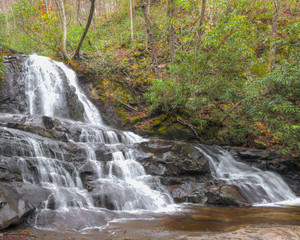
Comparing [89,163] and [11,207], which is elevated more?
[89,163]

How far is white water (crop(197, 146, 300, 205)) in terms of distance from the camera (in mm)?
8285

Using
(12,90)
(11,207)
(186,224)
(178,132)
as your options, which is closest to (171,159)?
(186,224)

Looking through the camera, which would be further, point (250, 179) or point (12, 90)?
point (12, 90)

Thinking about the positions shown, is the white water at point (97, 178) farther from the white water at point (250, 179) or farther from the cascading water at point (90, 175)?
the white water at point (250, 179)

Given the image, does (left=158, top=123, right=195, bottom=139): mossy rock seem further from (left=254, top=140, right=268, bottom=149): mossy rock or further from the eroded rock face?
(left=254, top=140, right=268, bottom=149): mossy rock

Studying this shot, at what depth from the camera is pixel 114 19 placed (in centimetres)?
2553

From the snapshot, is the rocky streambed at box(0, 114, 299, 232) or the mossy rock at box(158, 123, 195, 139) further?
the mossy rock at box(158, 123, 195, 139)

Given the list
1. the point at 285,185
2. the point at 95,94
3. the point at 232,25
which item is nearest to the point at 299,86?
A: the point at 232,25

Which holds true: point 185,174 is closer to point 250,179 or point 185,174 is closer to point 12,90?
point 250,179

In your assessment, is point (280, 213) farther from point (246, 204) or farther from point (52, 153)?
point (52, 153)

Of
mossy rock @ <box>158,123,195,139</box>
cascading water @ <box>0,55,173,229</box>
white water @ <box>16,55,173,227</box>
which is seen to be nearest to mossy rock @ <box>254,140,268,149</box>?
mossy rock @ <box>158,123,195,139</box>

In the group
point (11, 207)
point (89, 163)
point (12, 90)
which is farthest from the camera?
point (12, 90)

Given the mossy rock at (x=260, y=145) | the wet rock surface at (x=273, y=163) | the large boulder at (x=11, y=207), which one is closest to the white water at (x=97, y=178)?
the large boulder at (x=11, y=207)

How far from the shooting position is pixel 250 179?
30.2 ft
